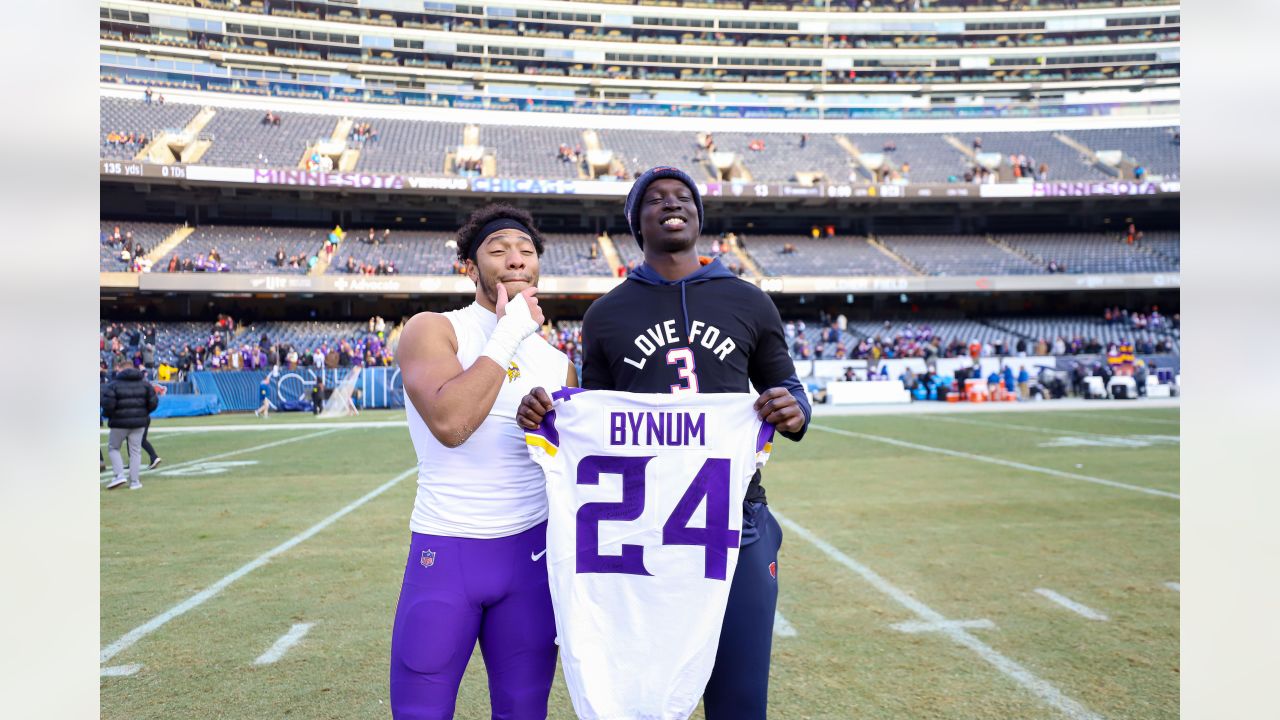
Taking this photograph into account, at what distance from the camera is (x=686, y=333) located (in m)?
2.43

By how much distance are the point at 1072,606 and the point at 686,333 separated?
3.95 m

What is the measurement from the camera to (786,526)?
24.0ft

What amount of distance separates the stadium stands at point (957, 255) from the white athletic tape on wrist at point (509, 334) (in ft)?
129

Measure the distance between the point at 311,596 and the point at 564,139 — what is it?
43062mm

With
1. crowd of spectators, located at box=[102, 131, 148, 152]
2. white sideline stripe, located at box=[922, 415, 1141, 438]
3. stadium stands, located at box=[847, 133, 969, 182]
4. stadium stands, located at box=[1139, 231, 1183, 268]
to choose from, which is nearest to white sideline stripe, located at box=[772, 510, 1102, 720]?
white sideline stripe, located at box=[922, 415, 1141, 438]

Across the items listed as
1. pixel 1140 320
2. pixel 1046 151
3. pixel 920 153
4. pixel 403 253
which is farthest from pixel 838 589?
pixel 1046 151

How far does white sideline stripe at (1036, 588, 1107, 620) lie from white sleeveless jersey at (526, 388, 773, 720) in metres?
3.49

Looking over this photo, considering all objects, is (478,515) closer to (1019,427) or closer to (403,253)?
(1019,427)

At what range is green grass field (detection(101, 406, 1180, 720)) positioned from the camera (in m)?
3.65

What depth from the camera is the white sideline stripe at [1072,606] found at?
15.3 feet

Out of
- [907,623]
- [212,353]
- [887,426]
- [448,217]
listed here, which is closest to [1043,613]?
[907,623]

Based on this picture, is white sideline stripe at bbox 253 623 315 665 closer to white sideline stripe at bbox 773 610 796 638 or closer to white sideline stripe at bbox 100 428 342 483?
white sideline stripe at bbox 773 610 796 638

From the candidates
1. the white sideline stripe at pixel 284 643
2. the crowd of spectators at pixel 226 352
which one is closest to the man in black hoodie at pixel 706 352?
the white sideline stripe at pixel 284 643
